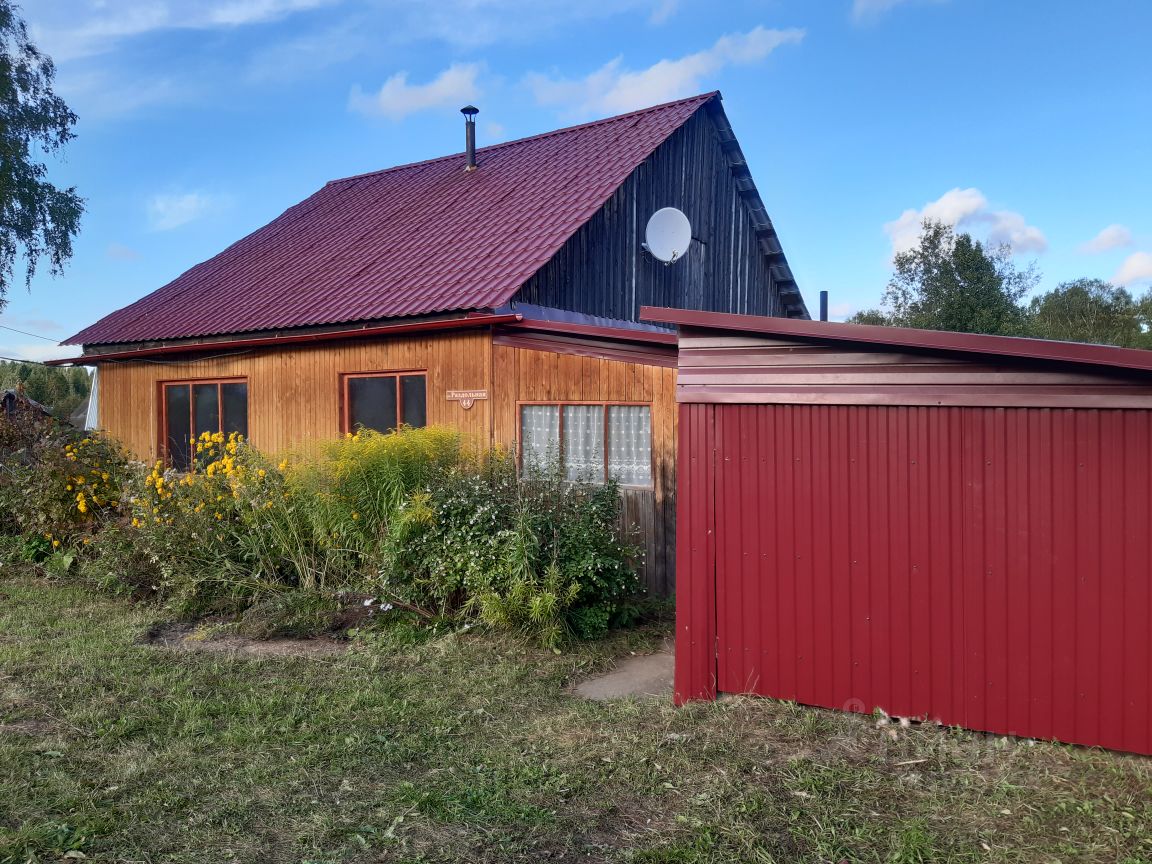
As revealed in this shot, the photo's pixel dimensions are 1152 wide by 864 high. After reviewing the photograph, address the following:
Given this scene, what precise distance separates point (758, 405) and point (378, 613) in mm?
4246

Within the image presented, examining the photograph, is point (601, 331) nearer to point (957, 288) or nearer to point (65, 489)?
point (65, 489)

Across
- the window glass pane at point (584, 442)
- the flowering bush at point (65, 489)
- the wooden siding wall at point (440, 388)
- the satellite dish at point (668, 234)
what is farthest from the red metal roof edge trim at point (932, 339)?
the flowering bush at point (65, 489)

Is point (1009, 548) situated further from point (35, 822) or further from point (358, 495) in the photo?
point (358, 495)

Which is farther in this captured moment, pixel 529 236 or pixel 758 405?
pixel 529 236

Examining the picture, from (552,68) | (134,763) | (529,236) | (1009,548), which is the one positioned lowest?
(134,763)

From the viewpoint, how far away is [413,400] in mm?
10391

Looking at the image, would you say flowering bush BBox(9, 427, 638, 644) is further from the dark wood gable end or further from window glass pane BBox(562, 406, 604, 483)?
the dark wood gable end

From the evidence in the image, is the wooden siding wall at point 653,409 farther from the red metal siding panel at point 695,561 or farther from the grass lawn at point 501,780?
the red metal siding panel at point 695,561

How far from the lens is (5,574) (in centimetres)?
1036

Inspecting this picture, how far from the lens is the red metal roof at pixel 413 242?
1072 centimetres

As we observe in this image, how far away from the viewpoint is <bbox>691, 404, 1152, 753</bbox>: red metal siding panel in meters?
4.46

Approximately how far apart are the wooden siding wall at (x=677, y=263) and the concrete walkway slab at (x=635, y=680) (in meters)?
4.57

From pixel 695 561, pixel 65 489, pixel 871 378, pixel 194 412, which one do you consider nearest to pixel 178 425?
pixel 194 412

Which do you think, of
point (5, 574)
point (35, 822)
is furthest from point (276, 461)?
point (35, 822)
